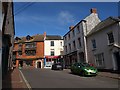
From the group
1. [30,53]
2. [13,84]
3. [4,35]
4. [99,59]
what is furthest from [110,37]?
[30,53]

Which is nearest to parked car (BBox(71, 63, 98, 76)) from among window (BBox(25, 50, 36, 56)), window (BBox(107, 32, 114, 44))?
window (BBox(107, 32, 114, 44))

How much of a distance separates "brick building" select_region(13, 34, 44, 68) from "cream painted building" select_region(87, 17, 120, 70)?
26931 millimetres

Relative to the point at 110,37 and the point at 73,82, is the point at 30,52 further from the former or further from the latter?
the point at 73,82

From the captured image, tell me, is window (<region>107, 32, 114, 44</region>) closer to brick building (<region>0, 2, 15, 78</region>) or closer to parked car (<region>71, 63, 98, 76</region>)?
parked car (<region>71, 63, 98, 76</region>)

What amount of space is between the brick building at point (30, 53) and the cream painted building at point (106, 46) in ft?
88.4

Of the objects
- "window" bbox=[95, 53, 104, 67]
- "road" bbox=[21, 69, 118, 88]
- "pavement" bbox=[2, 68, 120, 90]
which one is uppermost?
"window" bbox=[95, 53, 104, 67]

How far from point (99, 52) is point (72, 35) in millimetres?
11256

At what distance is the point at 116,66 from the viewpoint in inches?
760

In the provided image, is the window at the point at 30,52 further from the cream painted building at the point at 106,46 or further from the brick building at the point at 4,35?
the brick building at the point at 4,35

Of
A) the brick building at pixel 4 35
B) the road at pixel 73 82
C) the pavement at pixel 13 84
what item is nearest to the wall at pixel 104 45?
the road at pixel 73 82

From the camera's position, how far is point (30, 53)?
170 ft

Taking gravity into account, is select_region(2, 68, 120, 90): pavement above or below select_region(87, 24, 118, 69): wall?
below

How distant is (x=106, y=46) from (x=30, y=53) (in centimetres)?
3430

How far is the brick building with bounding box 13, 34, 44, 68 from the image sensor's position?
5019 centimetres
